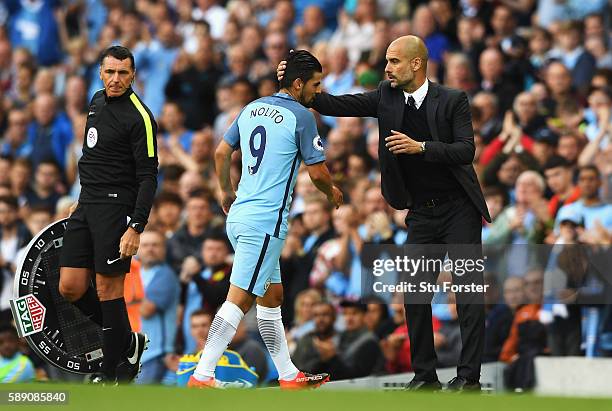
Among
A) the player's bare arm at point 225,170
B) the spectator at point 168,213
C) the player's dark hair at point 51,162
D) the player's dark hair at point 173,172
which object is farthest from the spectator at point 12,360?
the player's bare arm at point 225,170

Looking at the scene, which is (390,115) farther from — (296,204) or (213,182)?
(213,182)

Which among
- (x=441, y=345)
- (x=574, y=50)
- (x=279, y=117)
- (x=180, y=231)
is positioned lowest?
(x=441, y=345)

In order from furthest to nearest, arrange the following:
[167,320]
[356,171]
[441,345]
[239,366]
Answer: [356,171]
[167,320]
[441,345]
[239,366]

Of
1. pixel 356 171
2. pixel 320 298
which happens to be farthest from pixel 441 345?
pixel 356 171

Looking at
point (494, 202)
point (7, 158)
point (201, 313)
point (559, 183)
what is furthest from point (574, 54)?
point (7, 158)

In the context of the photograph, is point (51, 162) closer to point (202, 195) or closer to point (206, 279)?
point (202, 195)

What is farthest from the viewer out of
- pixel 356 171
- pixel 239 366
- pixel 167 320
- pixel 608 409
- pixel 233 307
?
pixel 356 171

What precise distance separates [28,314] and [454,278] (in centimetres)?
288

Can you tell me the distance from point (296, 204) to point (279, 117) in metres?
5.88

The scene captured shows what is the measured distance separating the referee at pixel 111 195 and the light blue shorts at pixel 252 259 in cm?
64

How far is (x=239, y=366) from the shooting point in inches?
395

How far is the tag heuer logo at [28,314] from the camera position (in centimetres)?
934

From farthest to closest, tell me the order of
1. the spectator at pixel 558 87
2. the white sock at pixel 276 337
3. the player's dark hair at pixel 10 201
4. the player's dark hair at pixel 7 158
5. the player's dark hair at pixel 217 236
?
the player's dark hair at pixel 7 158, the player's dark hair at pixel 10 201, the spectator at pixel 558 87, the player's dark hair at pixel 217 236, the white sock at pixel 276 337

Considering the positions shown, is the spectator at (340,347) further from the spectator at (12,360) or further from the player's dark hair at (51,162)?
the player's dark hair at (51,162)
